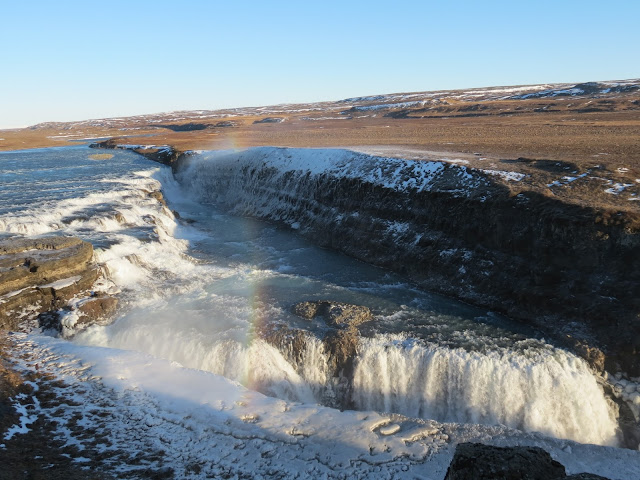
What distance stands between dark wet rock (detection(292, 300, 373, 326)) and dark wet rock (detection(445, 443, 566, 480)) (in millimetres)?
7913

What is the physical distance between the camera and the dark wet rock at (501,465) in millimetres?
5910

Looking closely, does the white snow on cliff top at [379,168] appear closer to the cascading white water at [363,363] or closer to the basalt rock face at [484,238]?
the basalt rock face at [484,238]

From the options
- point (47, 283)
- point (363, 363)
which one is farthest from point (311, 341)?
point (47, 283)

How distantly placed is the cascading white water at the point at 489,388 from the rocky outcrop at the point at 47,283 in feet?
31.4

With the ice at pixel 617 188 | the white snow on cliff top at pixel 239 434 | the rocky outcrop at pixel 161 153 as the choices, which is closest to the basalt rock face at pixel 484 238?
the ice at pixel 617 188

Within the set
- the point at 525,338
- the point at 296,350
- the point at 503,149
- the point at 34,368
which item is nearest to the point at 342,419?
the point at 296,350

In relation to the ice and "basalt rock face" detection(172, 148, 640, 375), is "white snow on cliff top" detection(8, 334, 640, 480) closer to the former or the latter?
"basalt rock face" detection(172, 148, 640, 375)

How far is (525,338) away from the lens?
1349 centimetres

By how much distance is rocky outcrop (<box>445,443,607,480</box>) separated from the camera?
589 centimetres

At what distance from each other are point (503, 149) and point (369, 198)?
411 inches

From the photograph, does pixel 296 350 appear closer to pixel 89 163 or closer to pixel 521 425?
pixel 521 425

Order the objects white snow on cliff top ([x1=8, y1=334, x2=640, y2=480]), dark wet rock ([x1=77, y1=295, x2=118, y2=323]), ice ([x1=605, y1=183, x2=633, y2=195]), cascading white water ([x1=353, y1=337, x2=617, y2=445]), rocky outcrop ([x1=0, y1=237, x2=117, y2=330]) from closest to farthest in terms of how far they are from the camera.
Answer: white snow on cliff top ([x1=8, y1=334, x2=640, y2=480]) < cascading white water ([x1=353, y1=337, x2=617, y2=445]) < rocky outcrop ([x1=0, y1=237, x2=117, y2=330]) < dark wet rock ([x1=77, y1=295, x2=118, y2=323]) < ice ([x1=605, y1=183, x2=633, y2=195])

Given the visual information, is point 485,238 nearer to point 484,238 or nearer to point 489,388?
point 484,238

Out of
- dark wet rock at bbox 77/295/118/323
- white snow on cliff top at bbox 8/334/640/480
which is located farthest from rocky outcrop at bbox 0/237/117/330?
white snow on cliff top at bbox 8/334/640/480
